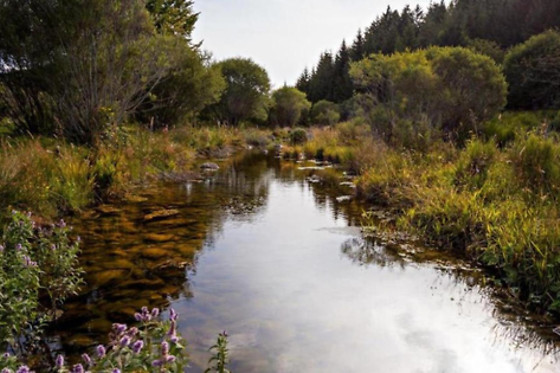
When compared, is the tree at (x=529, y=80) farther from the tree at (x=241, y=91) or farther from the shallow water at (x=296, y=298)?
the shallow water at (x=296, y=298)

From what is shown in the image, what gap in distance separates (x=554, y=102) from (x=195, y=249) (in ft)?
74.2

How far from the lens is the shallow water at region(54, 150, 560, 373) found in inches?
125

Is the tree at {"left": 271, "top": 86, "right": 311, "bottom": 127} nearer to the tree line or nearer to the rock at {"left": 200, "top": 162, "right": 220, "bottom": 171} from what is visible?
the tree line

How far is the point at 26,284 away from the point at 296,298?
7.39ft

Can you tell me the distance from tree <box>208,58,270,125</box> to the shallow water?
25.7 m

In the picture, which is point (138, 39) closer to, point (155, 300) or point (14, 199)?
point (14, 199)

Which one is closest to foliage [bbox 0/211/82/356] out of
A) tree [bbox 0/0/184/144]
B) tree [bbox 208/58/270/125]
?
tree [bbox 0/0/184/144]

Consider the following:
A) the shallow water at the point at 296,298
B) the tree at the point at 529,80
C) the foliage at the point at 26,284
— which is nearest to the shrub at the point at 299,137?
the tree at the point at 529,80

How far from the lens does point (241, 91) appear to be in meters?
32.5

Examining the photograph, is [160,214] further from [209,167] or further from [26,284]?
[209,167]

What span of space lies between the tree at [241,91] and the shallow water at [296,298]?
25.7 metres

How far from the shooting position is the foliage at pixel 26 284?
2.77 metres

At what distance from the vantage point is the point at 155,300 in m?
3.94

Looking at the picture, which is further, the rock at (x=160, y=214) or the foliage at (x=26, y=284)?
the rock at (x=160, y=214)
